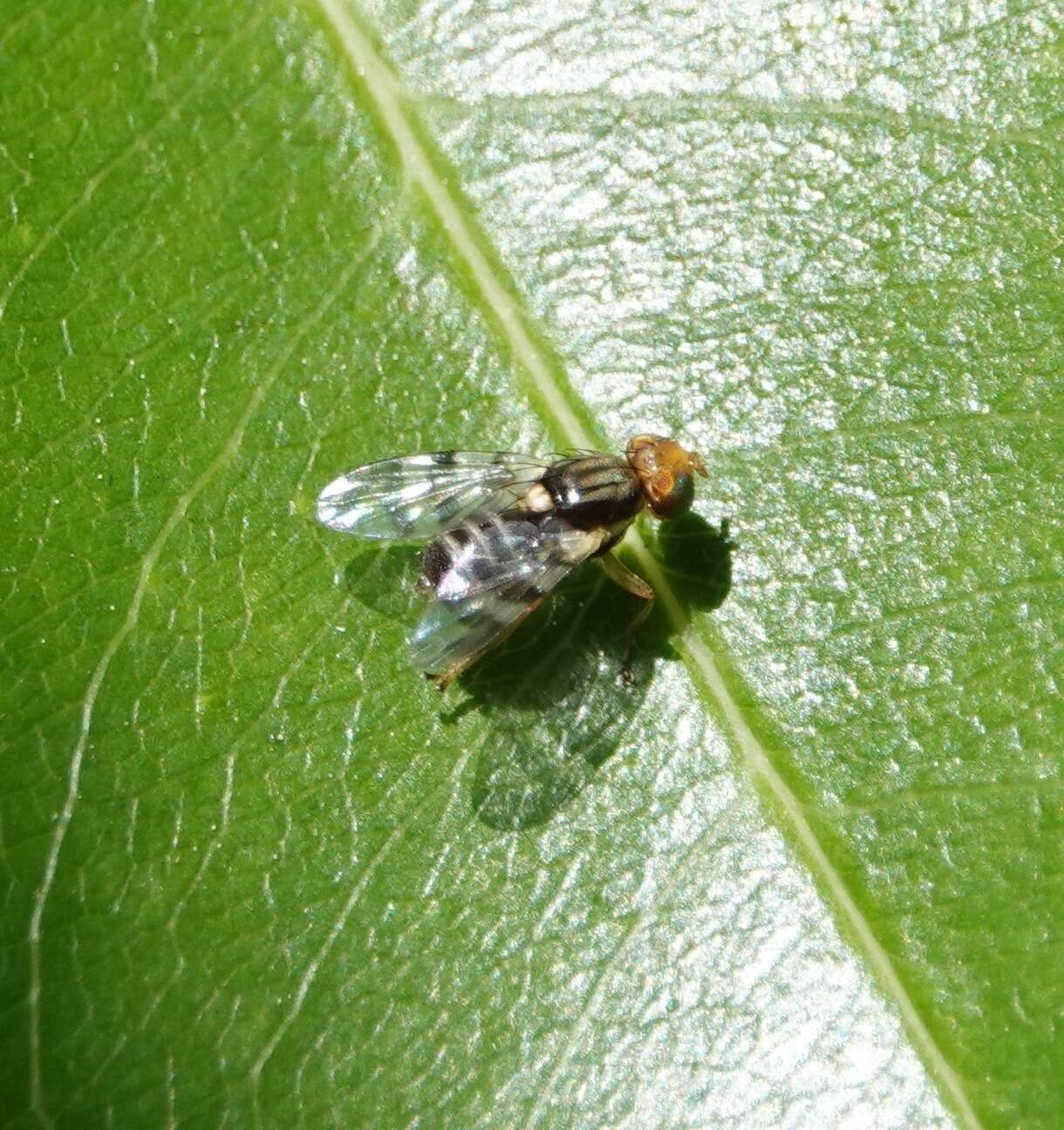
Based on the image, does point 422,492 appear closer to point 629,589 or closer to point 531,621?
point 531,621

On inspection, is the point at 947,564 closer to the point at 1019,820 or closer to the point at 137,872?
the point at 1019,820

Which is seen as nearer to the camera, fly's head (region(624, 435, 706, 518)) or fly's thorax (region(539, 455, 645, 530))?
fly's head (region(624, 435, 706, 518))

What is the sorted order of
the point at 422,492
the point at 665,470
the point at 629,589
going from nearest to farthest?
the point at 665,470
the point at 629,589
the point at 422,492

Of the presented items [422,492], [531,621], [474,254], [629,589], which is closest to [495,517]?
[422,492]

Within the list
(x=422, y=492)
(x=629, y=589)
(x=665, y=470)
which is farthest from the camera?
(x=422, y=492)

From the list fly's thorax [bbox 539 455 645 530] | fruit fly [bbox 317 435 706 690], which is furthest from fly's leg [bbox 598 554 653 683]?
fly's thorax [bbox 539 455 645 530]

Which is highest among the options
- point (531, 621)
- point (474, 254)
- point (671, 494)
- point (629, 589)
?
point (474, 254)

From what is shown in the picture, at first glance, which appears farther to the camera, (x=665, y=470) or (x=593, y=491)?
(x=593, y=491)

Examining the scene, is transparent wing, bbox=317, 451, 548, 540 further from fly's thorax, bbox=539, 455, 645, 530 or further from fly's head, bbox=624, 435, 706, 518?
→ fly's head, bbox=624, 435, 706, 518
